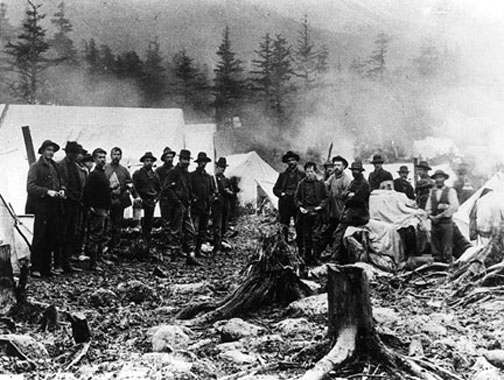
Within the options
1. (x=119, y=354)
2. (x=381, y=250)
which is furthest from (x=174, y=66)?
(x=119, y=354)

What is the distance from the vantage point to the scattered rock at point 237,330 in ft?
13.2

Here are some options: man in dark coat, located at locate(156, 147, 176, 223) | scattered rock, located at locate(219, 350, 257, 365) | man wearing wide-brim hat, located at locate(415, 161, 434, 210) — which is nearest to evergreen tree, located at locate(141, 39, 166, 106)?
man in dark coat, located at locate(156, 147, 176, 223)

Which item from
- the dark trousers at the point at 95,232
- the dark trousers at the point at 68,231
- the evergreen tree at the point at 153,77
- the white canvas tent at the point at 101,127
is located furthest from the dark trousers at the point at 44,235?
the evergreen tree at the point at 153,77

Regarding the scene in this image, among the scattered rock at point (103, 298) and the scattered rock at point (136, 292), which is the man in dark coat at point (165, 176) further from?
the scattered rock at point (103, 298)

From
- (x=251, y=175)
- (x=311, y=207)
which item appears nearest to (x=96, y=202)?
(x=311, y=207)

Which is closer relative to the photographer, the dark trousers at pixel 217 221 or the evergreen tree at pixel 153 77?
the dark trousers at pixel 217 221

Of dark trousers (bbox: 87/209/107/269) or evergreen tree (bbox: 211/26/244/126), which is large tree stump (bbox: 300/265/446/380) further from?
evergreen tree (bbox: 211/26/244/126)

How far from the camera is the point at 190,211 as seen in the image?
868cm

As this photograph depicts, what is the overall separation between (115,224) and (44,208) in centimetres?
214

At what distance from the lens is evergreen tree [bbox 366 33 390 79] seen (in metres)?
14.3

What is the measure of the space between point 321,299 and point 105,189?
3.62 metres

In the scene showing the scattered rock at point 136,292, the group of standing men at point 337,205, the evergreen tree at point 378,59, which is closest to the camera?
the scattered rock at point 136,292

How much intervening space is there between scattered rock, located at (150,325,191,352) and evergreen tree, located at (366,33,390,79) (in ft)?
37.4

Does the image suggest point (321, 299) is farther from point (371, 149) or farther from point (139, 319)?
point (371, 149)
